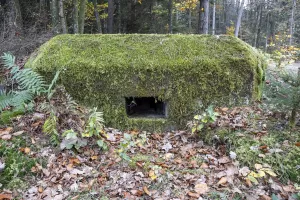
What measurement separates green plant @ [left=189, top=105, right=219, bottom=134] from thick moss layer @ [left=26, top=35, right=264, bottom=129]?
447 millimetres

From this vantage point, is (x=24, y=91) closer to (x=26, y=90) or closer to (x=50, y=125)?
(x=26, y=90)

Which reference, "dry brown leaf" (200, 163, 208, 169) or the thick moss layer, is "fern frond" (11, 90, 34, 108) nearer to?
the thick moss layer

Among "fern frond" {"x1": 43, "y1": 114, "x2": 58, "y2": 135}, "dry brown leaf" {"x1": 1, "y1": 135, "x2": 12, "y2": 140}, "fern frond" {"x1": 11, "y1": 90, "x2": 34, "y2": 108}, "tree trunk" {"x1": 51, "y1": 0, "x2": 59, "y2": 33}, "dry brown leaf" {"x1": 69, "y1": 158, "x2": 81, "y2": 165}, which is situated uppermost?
"tree trunk" {"x1": 51, "y1": 0, "x2": 59, "y2": 33}

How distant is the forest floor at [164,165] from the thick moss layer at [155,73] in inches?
24.6

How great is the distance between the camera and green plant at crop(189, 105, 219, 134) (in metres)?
3.59

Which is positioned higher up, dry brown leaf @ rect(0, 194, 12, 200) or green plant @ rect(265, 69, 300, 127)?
green plant @ rect(265, 69, 300, 127)

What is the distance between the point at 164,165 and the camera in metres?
3.15

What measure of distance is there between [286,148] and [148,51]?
272cm

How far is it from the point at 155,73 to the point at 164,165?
5.46 ft

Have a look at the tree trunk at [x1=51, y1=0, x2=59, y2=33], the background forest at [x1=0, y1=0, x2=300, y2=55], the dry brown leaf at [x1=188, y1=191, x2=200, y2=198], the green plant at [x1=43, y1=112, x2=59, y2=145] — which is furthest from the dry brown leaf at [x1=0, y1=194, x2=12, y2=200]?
Result: the tree trunk at [x1=51, y1=0, x2=59, y2=33]

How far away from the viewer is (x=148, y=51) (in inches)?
166

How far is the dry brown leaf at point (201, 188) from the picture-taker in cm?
262

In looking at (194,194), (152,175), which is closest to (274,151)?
(194,194)

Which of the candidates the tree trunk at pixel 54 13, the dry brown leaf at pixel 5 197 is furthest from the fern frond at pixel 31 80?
the tree trunk at pixel 54 13
